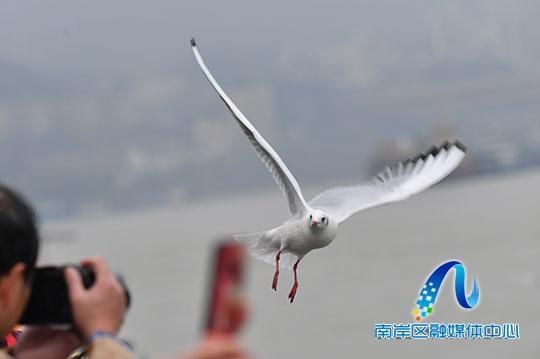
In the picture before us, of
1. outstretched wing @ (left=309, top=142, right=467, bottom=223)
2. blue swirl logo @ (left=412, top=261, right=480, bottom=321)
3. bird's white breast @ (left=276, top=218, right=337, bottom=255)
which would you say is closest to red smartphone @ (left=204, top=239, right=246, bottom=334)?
bird's white breast @ (left=276, top=218, right=337, bottom=255)

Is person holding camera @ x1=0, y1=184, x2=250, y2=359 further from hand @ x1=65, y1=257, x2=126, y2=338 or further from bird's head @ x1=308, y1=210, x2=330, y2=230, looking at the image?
bird's head @ x1=308, y1=210, x2=330, y2=230

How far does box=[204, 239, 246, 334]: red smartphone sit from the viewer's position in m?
0.67

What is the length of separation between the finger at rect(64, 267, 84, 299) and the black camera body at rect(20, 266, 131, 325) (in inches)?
0.8

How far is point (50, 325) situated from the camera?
36.0 inches

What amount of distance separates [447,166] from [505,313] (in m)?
8.22

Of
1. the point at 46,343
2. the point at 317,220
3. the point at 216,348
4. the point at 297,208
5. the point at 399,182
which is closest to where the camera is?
the point at 216,348

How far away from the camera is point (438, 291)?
346 centimetres

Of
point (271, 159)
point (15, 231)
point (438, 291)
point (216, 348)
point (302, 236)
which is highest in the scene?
point (438, 291)

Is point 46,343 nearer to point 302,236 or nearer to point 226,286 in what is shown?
point 226,286

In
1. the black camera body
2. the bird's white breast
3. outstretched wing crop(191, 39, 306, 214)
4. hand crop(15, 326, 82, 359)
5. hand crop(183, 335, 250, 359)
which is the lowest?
hand crop(183, 335, 250, 359)

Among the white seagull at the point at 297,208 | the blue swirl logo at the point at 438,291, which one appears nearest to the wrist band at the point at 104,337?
the white seagull at the point at 297,208

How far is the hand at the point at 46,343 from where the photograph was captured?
90 centimetres

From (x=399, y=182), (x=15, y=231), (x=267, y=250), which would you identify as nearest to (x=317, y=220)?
(x=267, y=250)

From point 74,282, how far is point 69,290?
17 millimetres
